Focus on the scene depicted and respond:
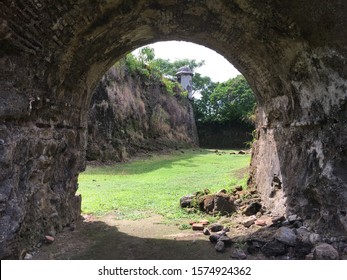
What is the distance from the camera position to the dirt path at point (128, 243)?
13.4ft

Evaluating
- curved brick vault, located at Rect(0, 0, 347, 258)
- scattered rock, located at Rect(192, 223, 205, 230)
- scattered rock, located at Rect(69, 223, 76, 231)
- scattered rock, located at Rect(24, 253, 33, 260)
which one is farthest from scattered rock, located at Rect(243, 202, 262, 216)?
scattered rock, located at Rect(24, 253, 33, 260)

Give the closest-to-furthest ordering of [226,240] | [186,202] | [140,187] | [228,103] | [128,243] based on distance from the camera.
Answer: [226,240]
[128,243]
[186,202]
[140,187]
[228,103]

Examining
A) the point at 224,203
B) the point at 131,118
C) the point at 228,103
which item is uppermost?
the point at 228,103

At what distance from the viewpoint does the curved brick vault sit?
11.5 ft

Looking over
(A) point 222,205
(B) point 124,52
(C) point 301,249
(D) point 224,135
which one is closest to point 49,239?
(A) point 222,205

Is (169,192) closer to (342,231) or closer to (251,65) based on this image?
(251,65)

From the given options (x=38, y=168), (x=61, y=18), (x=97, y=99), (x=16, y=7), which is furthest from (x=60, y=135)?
(x=97, y=99)

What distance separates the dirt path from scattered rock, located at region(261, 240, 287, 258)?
43 centimetres

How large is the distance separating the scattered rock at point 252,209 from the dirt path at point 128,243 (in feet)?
3.89

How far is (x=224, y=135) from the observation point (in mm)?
30297

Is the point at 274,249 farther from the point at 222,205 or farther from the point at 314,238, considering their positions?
the point at 222,205

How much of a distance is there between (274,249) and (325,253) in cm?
54

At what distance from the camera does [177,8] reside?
14.6 ft

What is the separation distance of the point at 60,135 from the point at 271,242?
3103 mm
